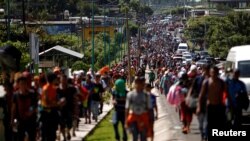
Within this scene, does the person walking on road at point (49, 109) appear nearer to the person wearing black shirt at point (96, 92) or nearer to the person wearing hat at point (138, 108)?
the person wearing hat at point (138, 108)

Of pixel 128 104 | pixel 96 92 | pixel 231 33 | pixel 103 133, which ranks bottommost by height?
pixel 231 33

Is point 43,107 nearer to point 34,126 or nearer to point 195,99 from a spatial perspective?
point 34,126

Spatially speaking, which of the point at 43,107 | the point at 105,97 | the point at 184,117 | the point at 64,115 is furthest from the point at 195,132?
the point at 105,97

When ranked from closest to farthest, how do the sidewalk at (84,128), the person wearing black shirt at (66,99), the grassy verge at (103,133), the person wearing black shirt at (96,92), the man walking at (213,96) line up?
the man walking at (213,96)
the person wearing black shirt at (66,99)
the sidewalk at (84,128)
the grassy verge at (103,133)
the person wearing black shirt at (96,92)

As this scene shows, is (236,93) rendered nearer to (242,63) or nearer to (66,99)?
(66,99)

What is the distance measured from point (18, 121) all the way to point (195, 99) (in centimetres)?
387

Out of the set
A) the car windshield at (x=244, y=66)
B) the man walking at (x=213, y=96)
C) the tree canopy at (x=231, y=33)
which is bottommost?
the tree canopy at (x=231, y=33)

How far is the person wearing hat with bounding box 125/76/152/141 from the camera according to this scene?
17.2m

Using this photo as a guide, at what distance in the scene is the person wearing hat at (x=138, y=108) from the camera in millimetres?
17188

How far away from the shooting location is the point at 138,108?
1728 centimetres

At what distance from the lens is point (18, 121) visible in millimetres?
17516

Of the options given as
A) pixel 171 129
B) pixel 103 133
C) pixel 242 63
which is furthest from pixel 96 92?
pixel 242 63

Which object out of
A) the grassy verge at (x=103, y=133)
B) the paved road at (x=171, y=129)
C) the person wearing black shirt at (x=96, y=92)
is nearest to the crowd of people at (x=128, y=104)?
the paved road at (x=171, y=129)

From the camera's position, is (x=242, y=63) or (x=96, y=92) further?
(x=242, y=63)
